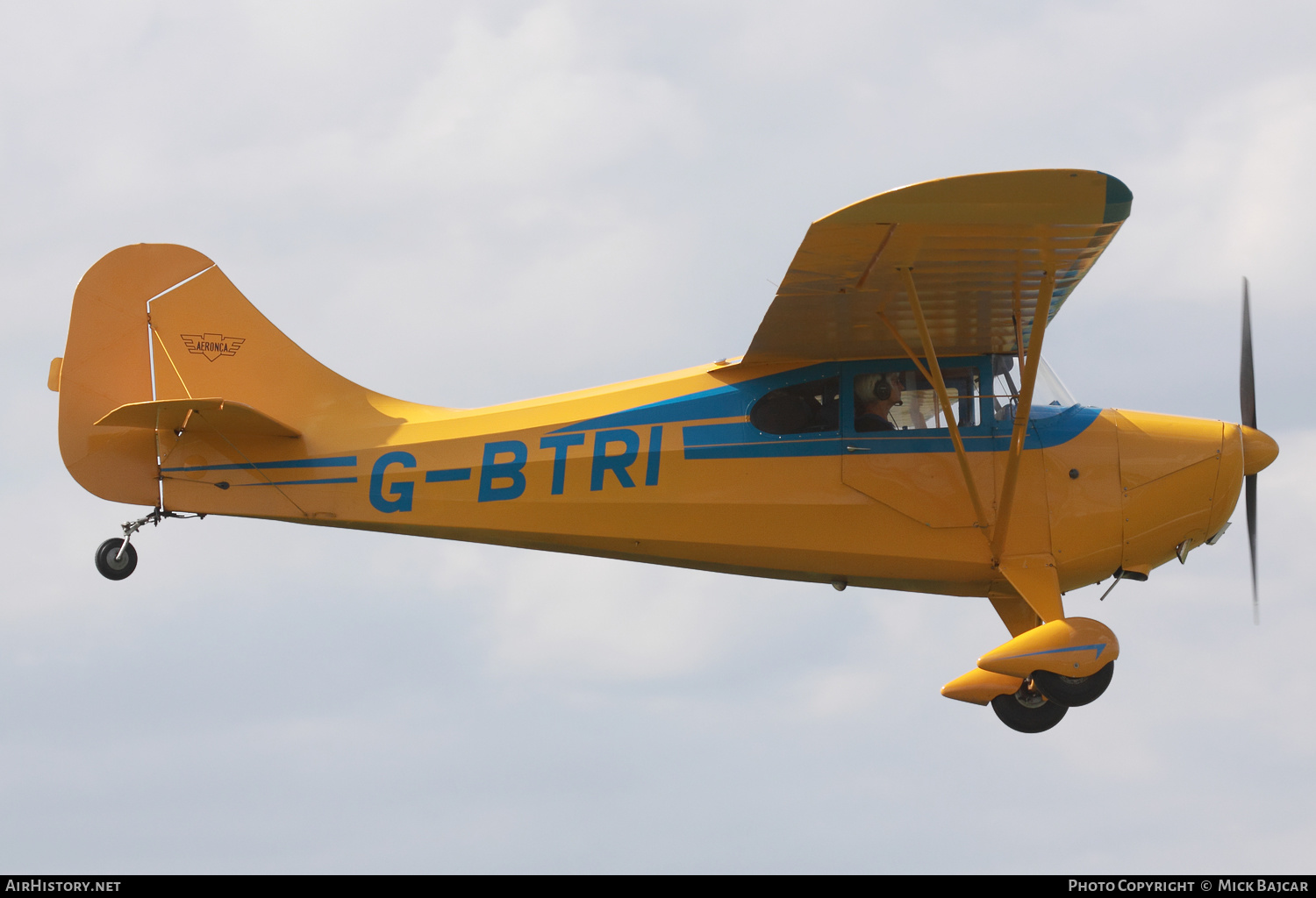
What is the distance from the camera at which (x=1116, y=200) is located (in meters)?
7.24

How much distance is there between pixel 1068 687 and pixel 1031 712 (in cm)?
89

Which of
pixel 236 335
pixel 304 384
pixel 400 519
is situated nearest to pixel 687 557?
pixel 400 519

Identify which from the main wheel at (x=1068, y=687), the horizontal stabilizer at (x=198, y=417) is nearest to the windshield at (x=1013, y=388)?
the main wheel at (x=1068, y=687)

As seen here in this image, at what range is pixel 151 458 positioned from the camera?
9.26 meters

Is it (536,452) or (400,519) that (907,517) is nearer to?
(536,452)

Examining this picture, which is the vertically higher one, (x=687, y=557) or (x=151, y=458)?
(x=151, y=458)

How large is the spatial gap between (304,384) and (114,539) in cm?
176

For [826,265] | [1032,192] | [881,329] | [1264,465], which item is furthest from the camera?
[1264,465]

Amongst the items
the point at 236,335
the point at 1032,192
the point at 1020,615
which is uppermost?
the point at 236,335

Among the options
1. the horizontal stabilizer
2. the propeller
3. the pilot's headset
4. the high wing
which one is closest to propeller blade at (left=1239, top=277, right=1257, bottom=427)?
the propeller

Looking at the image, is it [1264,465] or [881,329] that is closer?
[881,329]

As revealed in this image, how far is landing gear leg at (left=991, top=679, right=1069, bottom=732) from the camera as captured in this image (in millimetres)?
9438

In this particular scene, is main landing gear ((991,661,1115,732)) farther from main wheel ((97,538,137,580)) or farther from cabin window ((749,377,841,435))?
main wheel ((97,538,137,580))

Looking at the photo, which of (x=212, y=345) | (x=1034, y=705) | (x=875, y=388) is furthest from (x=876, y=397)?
(x=212, y=345)
